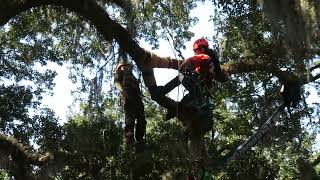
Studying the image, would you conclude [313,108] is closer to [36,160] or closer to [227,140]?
[227,140]

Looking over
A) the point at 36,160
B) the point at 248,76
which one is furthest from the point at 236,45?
the point at 36,160

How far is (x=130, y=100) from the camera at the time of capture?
5.46 metres

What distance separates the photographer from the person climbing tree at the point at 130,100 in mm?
5441

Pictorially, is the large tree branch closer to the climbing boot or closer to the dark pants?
the dark pants

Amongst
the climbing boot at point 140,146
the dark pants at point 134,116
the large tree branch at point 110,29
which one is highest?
the large tree branch at point 110,29

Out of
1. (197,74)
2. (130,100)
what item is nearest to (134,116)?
(130,100)

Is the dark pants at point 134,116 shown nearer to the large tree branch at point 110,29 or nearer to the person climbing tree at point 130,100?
the person climbing tree at point 130,100

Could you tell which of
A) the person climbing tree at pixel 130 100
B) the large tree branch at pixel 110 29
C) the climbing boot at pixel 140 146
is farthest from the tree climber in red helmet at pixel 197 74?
the climbing boot at pixel 140 146

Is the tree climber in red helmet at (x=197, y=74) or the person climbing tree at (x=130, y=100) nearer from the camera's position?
the tree climber in red helmet at (x=197, y=74)

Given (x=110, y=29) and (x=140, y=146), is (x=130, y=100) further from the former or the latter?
(x=110, y=29)

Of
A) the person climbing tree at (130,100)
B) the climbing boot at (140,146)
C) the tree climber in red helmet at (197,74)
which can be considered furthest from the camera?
the climbing boot at (140,146)

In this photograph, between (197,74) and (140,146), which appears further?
(140,146)

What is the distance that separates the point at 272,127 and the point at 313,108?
3.82 m

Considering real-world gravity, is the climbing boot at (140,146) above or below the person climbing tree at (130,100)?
below
